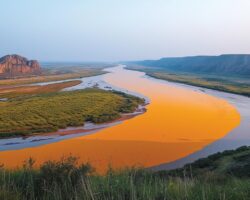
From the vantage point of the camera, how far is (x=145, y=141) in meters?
18.4

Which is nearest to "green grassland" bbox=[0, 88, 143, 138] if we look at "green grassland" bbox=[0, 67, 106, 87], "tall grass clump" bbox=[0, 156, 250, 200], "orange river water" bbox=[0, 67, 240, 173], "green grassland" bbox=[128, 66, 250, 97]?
"orange river water" bbox=[0, 67, 240, 173]

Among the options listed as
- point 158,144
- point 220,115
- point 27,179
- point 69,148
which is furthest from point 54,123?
point 27,179

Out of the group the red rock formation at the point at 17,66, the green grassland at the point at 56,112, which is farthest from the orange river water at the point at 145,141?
the red rock formation at the point at 17,66

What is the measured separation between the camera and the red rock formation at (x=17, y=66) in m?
103

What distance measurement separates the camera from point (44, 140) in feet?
62.4

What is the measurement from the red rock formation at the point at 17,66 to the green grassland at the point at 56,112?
236 feet

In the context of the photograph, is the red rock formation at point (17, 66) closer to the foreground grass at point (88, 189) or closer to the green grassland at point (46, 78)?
the green grassland at point (46, 78)

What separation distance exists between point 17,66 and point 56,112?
276 feet

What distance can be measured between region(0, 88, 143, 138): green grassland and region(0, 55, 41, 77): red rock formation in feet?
236

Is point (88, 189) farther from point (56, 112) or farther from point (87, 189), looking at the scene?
point (56, 112)

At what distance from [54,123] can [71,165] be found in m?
18.6

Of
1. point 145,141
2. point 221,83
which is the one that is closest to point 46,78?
point 221,83

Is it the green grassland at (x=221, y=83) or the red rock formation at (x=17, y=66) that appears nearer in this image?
the green grassland at (x=221, y=83)

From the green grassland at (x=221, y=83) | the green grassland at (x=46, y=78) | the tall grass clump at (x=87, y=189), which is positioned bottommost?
the green grassland at (x=46, y=78)
